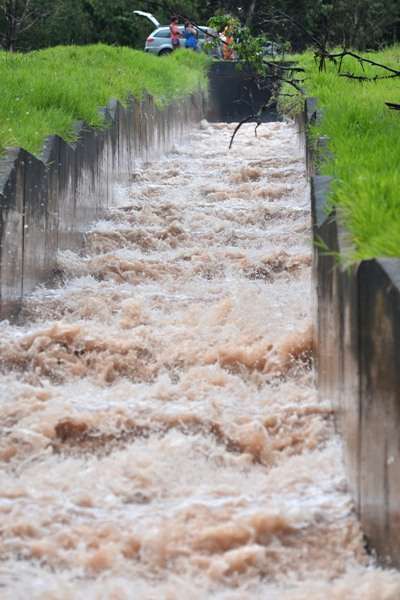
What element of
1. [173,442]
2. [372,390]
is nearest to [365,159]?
[173,442]

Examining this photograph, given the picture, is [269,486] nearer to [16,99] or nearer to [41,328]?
[41,328]

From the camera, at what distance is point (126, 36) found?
38.7 m

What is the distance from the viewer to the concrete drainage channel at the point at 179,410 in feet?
13.3

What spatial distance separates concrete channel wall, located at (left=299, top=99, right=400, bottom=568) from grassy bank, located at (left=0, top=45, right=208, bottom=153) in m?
3.74

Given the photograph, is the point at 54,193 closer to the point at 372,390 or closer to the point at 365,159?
the point at 365,159

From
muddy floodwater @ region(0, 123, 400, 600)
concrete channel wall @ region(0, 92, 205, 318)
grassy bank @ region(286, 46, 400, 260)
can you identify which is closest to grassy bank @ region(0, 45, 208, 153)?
concrete channel wall @ region(0, 92, 205, 318)

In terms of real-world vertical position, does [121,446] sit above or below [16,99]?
below

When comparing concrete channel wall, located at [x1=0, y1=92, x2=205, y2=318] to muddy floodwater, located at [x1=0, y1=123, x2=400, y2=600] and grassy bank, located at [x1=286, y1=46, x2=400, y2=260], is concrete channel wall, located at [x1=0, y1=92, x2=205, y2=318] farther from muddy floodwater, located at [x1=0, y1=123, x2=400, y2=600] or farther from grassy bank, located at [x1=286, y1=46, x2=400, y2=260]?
grassy bank, located at [x1=286, y1=46, x2=400, y2=260]

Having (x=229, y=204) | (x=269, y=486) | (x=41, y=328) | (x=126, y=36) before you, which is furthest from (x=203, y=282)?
(x=126, y=36)

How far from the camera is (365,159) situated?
7.34 metres

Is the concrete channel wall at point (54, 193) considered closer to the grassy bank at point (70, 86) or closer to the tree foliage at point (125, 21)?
the grassy bank at point (70, 86)

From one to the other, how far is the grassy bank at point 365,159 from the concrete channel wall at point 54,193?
206cm

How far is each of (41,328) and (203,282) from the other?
5.88 ft

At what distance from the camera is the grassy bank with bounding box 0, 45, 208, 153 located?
923 centimetres
